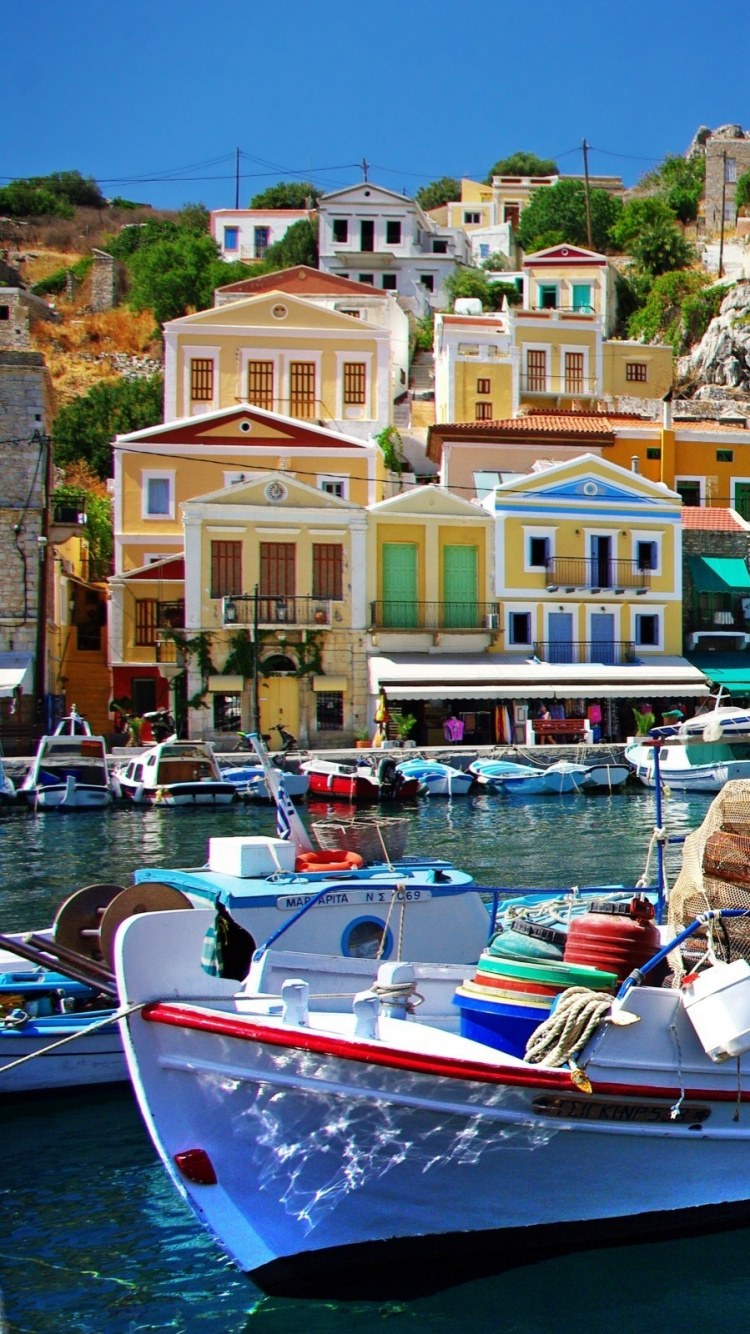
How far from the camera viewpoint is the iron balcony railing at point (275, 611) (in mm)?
38125

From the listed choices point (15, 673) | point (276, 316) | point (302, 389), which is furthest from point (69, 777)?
point (276, 316)

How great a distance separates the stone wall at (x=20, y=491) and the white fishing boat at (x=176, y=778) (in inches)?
334

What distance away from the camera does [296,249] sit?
71375mm

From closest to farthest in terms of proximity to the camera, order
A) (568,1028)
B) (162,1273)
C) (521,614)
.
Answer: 1. (568,1028)
2. (162,1273)
3. (521,614)

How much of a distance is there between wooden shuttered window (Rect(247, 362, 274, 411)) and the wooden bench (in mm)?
17637

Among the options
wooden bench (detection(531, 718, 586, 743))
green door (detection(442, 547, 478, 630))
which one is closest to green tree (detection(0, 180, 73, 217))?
green door (detection(442, 547, 478, 630))

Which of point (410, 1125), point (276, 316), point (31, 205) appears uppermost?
point (31, 205)

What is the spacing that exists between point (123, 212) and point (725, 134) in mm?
43600

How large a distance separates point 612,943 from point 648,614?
3481 centimetres

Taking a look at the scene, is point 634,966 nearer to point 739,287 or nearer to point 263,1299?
point 263,1299

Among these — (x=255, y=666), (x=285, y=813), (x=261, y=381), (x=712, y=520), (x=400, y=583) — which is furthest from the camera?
(x=261, y=381)

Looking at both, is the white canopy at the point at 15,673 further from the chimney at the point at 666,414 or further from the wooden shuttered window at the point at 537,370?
the wooden shuttered window at the point at 537,370

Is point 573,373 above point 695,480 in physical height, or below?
above

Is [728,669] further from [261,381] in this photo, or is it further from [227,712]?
[261,381]
